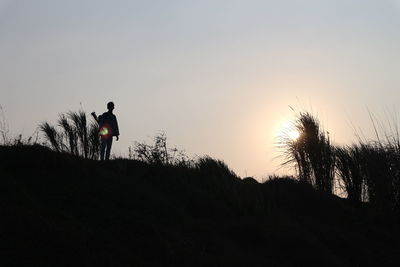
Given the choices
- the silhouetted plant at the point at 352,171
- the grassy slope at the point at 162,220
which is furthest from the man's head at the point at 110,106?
the silhouetted plant at the point at 352,171

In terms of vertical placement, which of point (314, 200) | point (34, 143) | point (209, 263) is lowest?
point (209, 263)

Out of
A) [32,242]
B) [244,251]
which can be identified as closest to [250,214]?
[244,251]

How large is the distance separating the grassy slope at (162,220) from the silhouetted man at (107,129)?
1653mm

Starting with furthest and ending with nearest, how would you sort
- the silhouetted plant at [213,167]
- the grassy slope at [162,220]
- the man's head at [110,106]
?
the man's head at [110,106] → the silhouetted plant at [213,167] → the grassy slope at [162,220]

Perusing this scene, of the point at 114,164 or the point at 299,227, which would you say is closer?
the point at 299,227

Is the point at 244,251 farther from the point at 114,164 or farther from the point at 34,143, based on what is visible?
the point at 34,143

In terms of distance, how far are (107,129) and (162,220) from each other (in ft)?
17.4

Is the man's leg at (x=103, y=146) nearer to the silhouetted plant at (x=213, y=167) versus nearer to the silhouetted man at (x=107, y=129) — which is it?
the silhouetted man at (x=107, y=129)

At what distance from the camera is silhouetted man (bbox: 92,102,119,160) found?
510 inches

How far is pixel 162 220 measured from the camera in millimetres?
8312

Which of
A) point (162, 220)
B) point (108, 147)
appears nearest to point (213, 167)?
point (108, 147)

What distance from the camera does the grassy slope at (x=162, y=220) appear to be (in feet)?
21.8

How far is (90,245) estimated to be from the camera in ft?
22.0

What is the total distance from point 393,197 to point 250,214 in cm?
429
